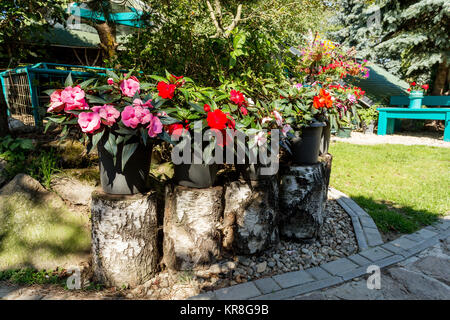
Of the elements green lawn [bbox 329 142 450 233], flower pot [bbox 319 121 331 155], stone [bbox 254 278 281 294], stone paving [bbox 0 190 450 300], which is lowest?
stone paving [bbox 0 190 450 300]

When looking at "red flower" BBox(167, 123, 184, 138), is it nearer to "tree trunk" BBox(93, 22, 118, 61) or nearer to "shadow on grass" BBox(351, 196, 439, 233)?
"shadow on grass" BBox(351, 196, 439, 233)

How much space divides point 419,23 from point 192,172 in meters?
12.7

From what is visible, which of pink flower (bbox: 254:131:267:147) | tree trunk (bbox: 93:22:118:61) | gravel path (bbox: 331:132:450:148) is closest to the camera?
pink flower (bbox: 254:131:267:147)

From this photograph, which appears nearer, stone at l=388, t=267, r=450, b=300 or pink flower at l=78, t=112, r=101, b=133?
pink flower at l=78, t=112, r=101, b=133

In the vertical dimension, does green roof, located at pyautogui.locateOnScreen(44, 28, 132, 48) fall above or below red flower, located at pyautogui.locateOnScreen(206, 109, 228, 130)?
above

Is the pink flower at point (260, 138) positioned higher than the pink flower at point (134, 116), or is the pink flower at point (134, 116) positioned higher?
the pink flower at point (134, 116)

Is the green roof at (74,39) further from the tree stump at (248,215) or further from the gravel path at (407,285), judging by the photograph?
the gravel path at (407,285)

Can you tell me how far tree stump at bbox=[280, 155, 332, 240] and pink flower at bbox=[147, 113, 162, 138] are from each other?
4.49 feet

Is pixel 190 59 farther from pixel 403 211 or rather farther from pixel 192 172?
pixel 403 211

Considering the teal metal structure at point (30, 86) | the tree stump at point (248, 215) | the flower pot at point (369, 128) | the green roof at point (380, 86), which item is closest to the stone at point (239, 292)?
the tree stump at point (248, 215)

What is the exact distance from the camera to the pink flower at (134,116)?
161 cm

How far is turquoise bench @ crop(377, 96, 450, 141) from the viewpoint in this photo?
8719mm

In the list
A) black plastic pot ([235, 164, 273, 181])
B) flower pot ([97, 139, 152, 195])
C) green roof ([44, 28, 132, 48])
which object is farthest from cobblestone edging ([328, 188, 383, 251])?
green roof ([44, 28, 132, 48])

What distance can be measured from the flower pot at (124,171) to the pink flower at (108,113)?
208 millimetres
